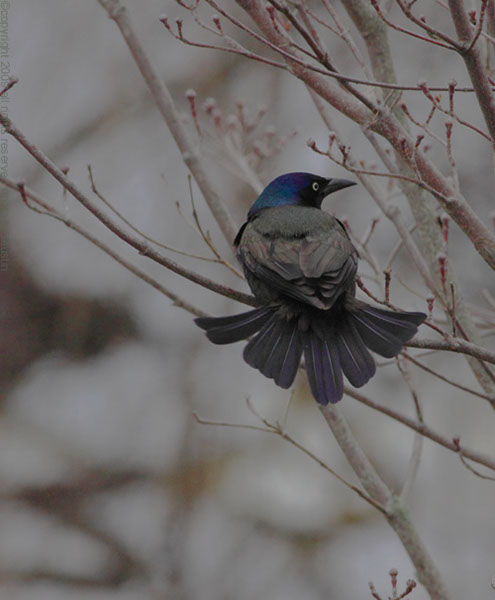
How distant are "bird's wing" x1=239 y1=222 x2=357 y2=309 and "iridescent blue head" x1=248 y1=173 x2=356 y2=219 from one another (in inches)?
24.0

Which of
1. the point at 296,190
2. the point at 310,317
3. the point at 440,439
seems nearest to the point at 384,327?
the point at 310,317

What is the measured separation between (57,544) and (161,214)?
2.90m

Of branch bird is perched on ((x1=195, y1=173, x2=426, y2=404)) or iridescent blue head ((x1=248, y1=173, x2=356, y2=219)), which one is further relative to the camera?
iridescent blue head ((x1=248, y1=173, x2=356, y2=219))

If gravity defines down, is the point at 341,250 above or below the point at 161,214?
below

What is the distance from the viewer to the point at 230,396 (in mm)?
7648

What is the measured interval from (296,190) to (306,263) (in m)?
1.11

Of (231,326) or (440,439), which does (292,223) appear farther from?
(440,439)

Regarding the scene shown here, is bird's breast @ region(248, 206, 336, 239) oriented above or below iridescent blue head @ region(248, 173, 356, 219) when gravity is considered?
below

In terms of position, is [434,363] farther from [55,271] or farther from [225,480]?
[55,271]

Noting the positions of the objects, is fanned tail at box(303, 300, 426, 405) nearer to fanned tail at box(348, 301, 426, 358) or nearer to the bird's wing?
fanned tail at box(348, 301, 426, 358)

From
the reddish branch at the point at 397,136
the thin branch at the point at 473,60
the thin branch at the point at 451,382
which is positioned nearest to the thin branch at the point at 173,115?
the reddish branch at the point at 397,136

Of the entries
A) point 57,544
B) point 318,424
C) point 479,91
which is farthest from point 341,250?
point 57,544

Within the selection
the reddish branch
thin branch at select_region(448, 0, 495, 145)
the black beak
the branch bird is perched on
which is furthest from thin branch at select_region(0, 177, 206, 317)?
thin branch at select_region(448, 0, 495, 145)

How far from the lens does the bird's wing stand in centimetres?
331
